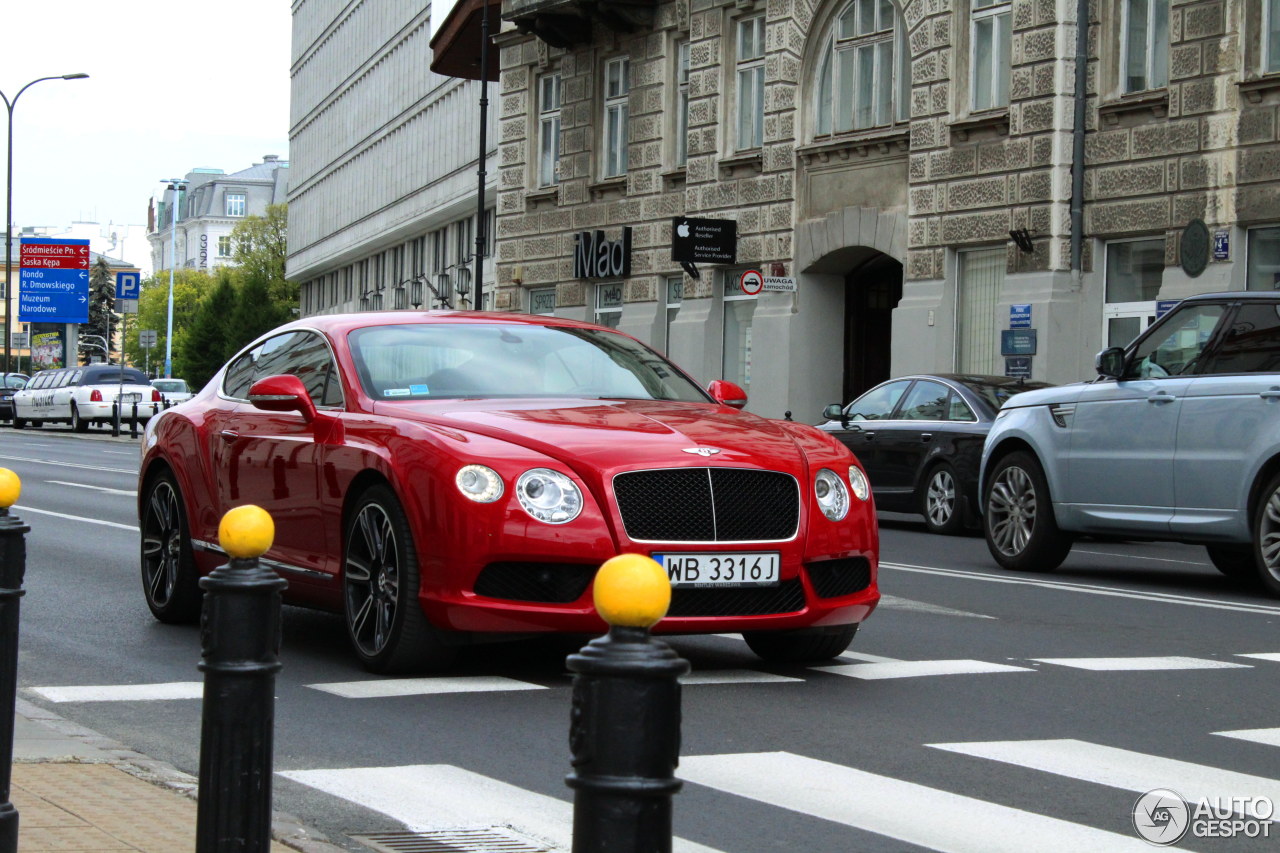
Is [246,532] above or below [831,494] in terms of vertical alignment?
above

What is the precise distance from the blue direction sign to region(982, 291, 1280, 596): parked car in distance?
236 ft

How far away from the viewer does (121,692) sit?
7.63 meters

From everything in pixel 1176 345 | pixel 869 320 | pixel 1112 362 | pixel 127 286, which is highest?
pixel 127 286

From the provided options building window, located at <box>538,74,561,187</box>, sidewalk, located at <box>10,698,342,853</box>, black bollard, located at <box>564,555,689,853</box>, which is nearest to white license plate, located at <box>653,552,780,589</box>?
sidewalk, located at <box>10,698,342,853</box>

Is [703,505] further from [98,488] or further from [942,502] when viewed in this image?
[98,488]

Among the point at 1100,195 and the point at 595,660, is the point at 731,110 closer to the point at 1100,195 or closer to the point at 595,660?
the point at 1100,195

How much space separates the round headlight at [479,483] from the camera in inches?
294

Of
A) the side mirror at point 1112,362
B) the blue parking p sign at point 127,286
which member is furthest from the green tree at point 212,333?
the side mirror at point 1112,362

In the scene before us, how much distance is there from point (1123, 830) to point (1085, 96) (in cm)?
2129

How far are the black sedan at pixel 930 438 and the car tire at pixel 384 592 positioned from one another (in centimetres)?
1020

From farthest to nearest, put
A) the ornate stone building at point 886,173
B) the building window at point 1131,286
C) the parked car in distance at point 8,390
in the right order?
the parked car in distance at point 8,390 → the building window at point 1131,286 → the ornate stone building at point 886,173

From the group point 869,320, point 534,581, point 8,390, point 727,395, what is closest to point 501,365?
point 727,395

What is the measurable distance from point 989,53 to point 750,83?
661 centimetres

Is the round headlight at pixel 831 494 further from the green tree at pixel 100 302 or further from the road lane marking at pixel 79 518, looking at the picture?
the green tree at pixel 100 302
